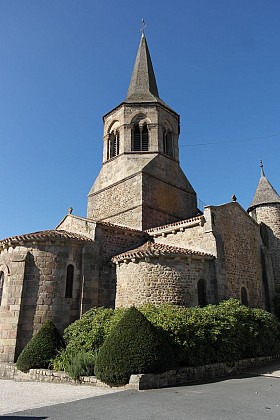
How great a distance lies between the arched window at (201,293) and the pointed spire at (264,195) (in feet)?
34.1

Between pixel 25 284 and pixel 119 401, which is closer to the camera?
pixel 119 401

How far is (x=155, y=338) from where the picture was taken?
→ 944cm

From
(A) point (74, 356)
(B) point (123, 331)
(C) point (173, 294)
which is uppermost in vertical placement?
(C) point (173, 294)

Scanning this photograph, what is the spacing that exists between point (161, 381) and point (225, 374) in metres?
3.42

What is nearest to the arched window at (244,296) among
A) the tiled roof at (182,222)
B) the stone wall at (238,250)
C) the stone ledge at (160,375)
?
the stone wall at (238,250)

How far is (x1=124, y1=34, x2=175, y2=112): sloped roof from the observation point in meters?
23.8

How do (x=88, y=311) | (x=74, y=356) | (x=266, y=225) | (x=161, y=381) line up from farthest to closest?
1. (x=266, y=225)
2. (x=88, y=311)
3. (x=74, y=356)
4. (x=161, y=381)

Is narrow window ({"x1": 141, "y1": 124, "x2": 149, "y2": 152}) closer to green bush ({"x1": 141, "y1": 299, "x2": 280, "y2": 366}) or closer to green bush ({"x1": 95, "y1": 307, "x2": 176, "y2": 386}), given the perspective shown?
green bush ({"x1": 141, "y1": 299, "x2": 280, "y2": 366})

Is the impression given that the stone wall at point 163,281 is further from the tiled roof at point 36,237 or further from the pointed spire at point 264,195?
the pointed spire at point 264,195

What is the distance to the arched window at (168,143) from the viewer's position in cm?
2364

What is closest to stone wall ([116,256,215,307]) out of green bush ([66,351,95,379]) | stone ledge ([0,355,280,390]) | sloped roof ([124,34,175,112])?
stone ledge ([0,355,280,390])

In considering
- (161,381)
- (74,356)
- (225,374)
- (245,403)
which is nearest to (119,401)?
(161,381)

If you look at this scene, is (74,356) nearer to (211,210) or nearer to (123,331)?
(123,331)

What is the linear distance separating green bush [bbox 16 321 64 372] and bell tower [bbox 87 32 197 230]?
8.48m
